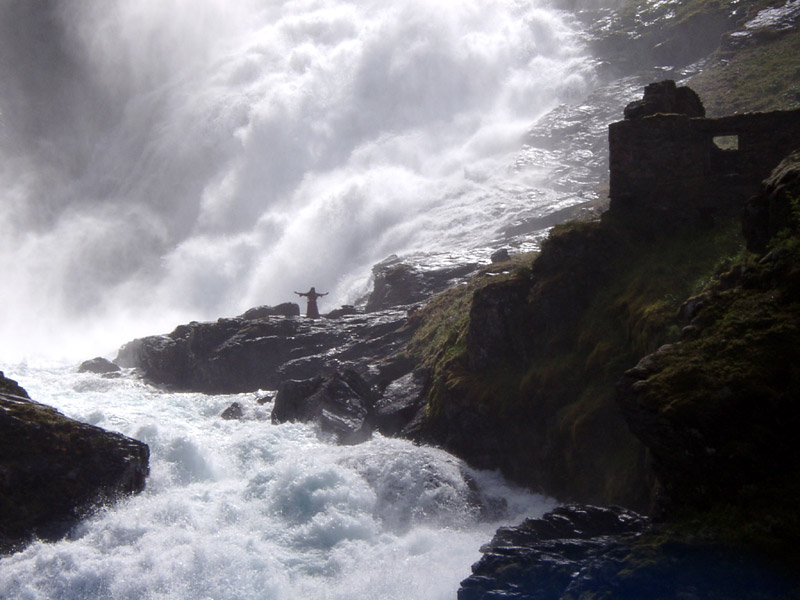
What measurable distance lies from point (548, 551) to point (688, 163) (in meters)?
11.0

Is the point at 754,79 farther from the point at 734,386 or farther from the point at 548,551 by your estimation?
the point at 548,551

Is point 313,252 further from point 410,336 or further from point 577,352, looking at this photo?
point 577,352

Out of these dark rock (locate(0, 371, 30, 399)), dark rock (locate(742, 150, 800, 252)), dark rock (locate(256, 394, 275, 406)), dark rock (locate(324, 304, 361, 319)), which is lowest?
dark rock (locate(256, 394, 275, 406))

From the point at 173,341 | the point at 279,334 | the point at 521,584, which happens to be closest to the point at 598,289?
the point at 521,584

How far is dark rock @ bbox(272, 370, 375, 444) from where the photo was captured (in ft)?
74.6

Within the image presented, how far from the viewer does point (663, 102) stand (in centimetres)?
2020

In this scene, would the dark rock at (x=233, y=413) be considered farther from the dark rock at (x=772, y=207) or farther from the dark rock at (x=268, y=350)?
the dark rock at (x=772, y=207)

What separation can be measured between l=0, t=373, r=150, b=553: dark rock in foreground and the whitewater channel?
42 cm

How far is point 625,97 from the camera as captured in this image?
228ft

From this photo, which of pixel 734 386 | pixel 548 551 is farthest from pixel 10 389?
pixel 734 386

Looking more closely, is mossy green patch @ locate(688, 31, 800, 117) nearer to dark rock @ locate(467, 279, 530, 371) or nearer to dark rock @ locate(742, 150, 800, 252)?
dark rock @ locate(467, 279, 530, 371)

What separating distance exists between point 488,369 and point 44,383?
974 inches

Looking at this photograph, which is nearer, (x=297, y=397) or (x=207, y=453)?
(x=207, y=453)

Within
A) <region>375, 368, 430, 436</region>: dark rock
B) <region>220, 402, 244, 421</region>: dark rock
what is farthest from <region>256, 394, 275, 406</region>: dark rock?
<region>375, 368, 430, 436</region>: dark rock
